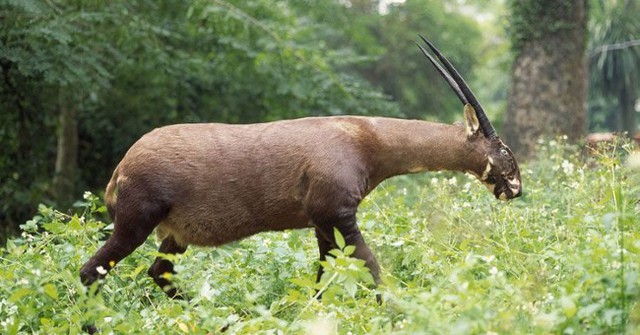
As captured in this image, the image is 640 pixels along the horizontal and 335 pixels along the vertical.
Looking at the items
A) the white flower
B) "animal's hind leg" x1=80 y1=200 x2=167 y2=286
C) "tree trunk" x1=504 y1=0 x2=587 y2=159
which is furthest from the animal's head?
"tree trunk" x1=504 y1=0 x2=587 y2=159

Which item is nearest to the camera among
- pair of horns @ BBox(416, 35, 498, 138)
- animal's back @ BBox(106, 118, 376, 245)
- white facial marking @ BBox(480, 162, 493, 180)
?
animal's back @ BBox(106, 118, 376, 245)

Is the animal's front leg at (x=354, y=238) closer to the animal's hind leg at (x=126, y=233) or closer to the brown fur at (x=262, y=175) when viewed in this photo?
the brown fur at (x=262, y=175)

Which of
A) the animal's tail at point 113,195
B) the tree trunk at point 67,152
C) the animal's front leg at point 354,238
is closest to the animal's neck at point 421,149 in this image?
→ the animal's front leg at point 354,238

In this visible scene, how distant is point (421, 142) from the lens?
5453 millimetres

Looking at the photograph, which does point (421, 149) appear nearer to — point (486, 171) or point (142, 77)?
point (486, 171)

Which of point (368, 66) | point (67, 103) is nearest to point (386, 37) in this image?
point (368, 66)

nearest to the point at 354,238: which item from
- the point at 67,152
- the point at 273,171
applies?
the point at 273,171

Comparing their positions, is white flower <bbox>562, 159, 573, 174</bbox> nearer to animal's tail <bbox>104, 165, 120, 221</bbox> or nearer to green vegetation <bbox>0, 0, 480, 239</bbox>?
animal's tail <bbox>104, 165, 120, 221</bbox>

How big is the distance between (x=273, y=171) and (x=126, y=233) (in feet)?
2.92

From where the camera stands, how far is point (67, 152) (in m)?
11.8

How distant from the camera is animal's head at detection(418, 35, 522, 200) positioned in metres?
5.41

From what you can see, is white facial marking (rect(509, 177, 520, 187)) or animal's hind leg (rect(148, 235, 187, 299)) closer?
white facial marking (rect(509, 177, 520, 187))

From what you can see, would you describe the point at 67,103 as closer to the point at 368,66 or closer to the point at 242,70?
the point at 242,70

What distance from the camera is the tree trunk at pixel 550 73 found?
11.5 m
